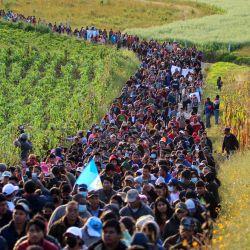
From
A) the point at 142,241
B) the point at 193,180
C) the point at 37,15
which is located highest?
the point at 142,241

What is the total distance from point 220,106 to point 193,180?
71.4ft

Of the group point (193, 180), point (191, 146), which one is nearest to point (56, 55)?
point (191, 146)

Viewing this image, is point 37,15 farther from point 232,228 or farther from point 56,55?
point 232,228

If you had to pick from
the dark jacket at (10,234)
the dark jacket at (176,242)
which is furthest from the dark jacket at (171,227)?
the dark jacket at (10,234)

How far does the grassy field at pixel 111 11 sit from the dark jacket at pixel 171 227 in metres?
60.2

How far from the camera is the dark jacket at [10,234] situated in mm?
12773

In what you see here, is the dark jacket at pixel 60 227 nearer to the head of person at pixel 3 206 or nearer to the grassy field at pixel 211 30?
the head of person at pixel 3 206

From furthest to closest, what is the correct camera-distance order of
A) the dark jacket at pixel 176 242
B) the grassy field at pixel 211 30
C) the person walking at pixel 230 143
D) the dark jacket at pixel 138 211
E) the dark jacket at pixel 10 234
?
the grassy field at pixel 211 30
the person walking at pixel 230 143
the dark jacket at pixel 138 211
the dark jacket at pixel 10 234
the dark jacket at pixel 176 242

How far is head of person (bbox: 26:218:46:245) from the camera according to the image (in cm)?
1134

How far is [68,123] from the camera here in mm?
36469

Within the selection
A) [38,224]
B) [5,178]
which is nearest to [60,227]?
[38,224]

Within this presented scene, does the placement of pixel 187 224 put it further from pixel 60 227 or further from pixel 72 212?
pixel 60 227

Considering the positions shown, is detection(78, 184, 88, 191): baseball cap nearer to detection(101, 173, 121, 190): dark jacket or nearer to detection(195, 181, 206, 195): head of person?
detection(195, 181, 206, 195): head of person

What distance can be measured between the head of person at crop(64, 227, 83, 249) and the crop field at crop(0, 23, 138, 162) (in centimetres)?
1786
